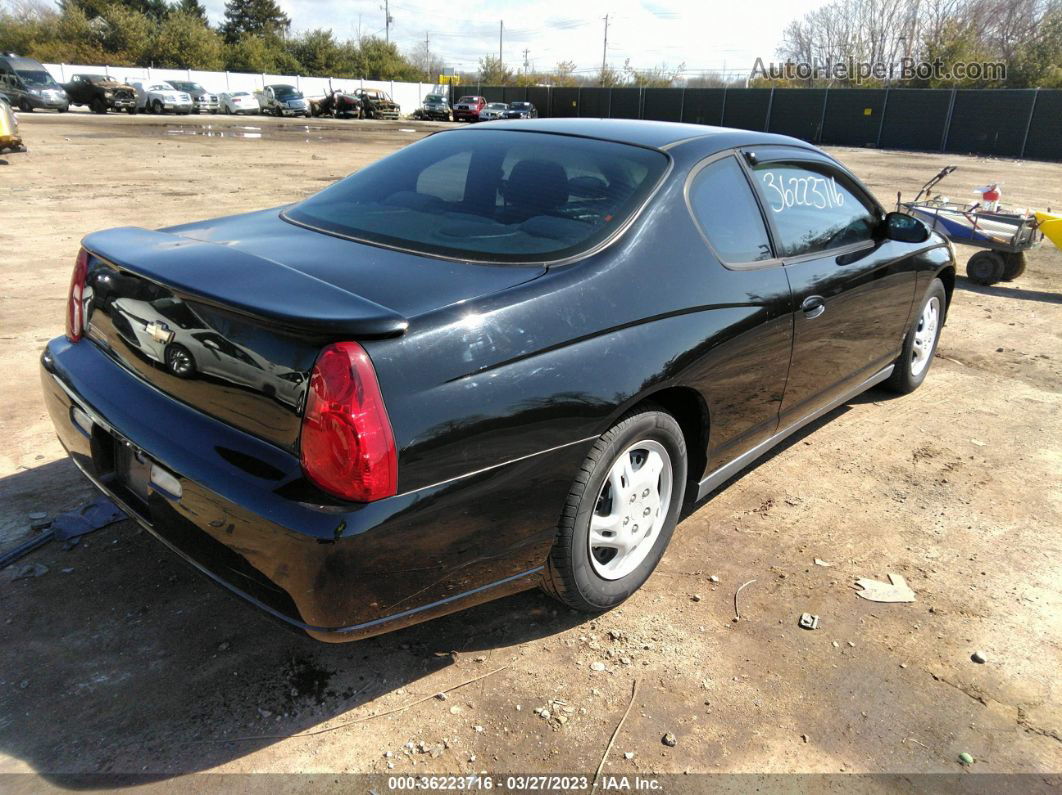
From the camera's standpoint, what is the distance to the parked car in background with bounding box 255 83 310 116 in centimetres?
4431

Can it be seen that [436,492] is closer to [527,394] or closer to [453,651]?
[527,394]

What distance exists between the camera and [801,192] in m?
3.56

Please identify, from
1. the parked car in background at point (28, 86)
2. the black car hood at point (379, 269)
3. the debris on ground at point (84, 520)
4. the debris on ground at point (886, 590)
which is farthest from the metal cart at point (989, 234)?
the parked car in background at point (28, 86)

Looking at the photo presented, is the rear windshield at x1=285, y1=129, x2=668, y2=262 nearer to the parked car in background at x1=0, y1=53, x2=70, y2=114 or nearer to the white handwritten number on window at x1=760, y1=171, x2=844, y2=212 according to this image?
the white handwritten number on window at x1=760, y1=171, x2=844, y2=212

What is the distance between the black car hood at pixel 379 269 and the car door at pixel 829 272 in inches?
57.4

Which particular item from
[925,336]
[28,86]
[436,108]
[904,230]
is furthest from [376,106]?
[904,230]

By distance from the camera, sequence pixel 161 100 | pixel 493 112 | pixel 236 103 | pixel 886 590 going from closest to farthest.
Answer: pixel 886 590, pixel 161 100, pixel 236 103, pixel 493 112

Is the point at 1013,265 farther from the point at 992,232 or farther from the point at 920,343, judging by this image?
the point at 920,343

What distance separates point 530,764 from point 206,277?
165 centimetres

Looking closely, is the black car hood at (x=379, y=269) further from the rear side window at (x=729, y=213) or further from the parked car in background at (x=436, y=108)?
the parked car in background at (x=436, y=108)

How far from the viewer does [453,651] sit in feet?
8.48

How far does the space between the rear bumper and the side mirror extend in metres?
2.63

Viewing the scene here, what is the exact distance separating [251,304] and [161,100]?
44.1 metres

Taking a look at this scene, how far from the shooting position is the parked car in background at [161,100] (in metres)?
39.0
